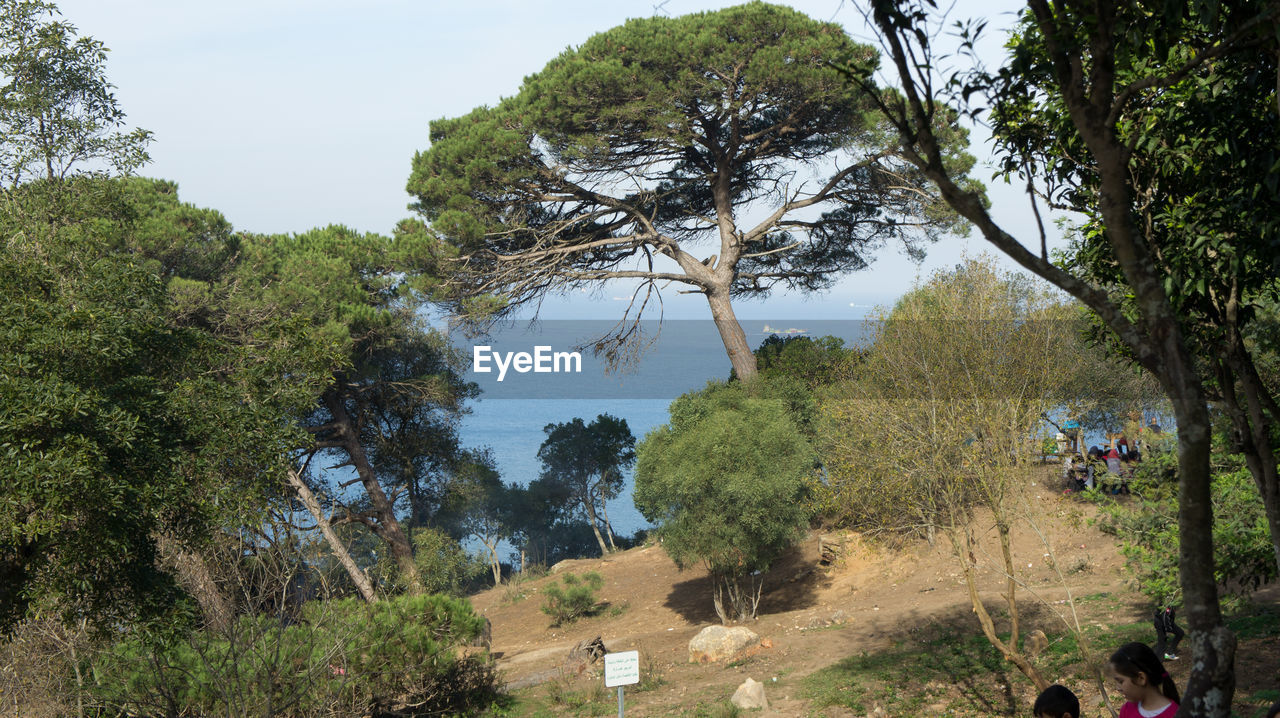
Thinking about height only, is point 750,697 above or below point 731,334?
below

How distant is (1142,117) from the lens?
608 cm

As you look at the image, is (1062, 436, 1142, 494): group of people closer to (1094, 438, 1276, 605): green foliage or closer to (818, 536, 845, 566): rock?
(818, 536, 845, 566): rock

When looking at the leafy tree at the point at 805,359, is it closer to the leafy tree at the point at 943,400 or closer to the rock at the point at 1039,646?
the leafy tree at the point at 943,400

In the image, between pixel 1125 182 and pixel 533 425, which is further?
pixel 533 425

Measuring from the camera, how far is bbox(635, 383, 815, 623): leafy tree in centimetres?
2059

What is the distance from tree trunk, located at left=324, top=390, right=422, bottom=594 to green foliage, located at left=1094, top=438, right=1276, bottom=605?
2117 centimetres

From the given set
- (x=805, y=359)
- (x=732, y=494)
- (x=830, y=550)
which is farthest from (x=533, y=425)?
(x=732, y=494)

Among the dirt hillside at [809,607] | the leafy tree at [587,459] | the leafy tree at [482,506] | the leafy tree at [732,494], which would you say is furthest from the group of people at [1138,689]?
the leafy tree at [587,459]

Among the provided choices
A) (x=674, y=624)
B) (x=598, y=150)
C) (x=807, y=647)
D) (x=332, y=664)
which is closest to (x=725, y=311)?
(x=598, y=150)

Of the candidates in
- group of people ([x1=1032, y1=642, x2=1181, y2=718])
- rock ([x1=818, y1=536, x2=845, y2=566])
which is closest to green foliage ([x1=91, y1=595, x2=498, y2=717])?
group of people ([x1=1032, y1=642, x2=1181, y2=718])

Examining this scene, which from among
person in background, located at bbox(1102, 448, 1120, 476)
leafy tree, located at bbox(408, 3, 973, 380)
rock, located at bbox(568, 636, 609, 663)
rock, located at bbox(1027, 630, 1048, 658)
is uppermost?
leafy tree, located at bbox(408, 3, 973, 380)

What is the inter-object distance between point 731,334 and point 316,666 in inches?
778

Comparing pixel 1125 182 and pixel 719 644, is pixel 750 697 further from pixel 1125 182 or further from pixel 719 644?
pixel 1125 182

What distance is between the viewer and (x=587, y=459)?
43875mm
